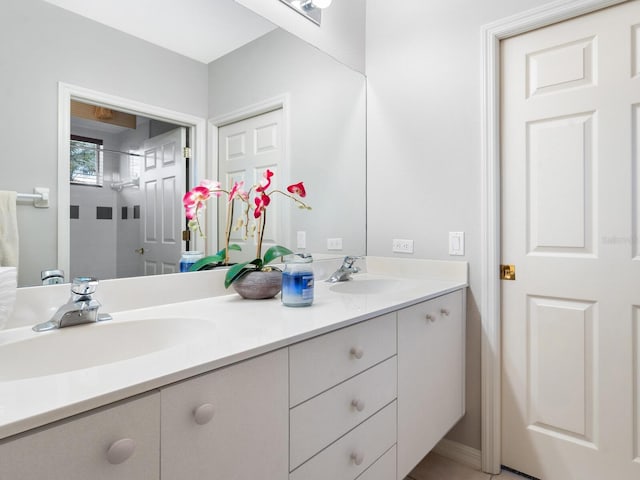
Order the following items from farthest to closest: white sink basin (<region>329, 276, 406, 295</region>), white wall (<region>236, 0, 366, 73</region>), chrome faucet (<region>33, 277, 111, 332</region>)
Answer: white sink basin (<region>329, 276, 406, 295</region>)
white wall (<region>236, 0, 366, 73</region>)
chrome faucet (<region>33, 277, 111, 332</region>)

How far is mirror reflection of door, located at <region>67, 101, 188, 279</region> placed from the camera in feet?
3.51

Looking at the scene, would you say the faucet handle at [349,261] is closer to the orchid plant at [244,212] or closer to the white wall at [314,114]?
the white wall at [314,114]

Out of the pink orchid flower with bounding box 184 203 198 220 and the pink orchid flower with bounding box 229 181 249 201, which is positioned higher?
the pink orchid flower with bounding box 229 181 249 201

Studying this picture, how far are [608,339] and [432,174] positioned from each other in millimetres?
973

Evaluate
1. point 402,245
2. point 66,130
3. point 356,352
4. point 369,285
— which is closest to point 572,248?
point 402,245

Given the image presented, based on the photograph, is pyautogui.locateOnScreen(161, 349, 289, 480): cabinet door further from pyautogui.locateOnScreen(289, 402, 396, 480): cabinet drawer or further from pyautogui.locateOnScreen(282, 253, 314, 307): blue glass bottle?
pyautogui.locateOnScreen(282, 253, 314, 307): blue glass bottle

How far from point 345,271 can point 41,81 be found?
1.33 m

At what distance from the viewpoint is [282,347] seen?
85 cm

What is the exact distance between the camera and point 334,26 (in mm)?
1925

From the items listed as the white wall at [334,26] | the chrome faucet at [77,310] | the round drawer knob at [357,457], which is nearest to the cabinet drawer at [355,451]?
the round drawer knob at [357,457]

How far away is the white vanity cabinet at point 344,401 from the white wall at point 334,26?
1361 millimetres

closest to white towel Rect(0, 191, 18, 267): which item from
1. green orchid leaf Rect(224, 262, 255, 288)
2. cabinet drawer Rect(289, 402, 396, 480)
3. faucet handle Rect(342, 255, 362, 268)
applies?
green orchid leaf Rect(224, 262, 255, 288)

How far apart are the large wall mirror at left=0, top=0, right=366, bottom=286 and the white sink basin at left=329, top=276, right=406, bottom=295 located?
0.22 metres

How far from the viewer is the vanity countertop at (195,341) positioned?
54 cm
